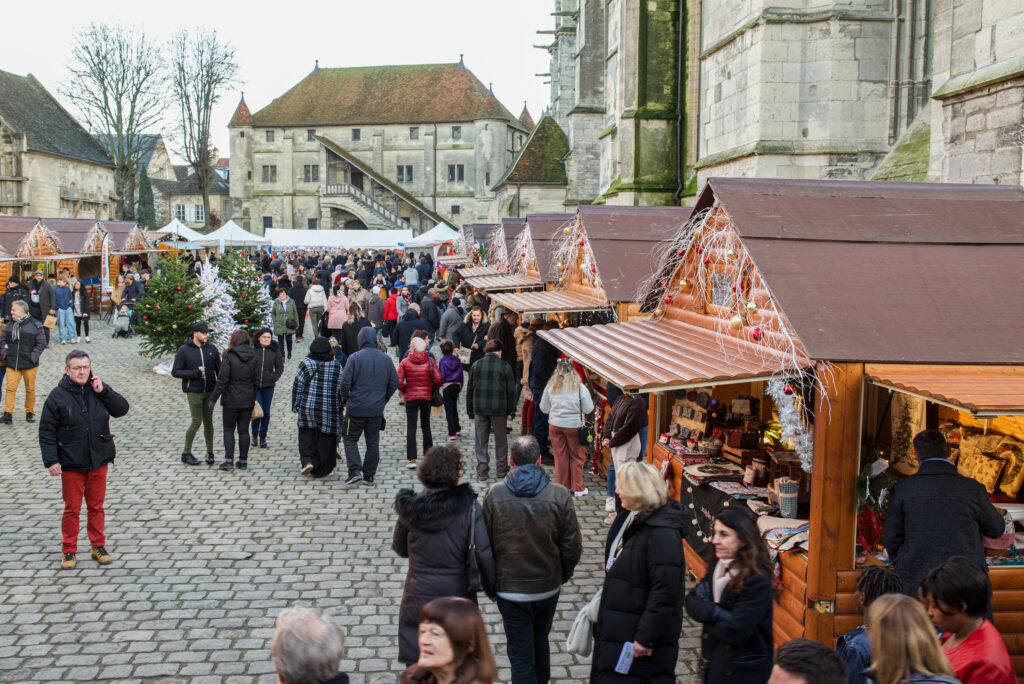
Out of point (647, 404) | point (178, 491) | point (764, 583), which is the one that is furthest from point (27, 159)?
point (764, 583)

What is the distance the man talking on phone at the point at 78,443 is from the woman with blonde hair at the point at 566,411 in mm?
3913

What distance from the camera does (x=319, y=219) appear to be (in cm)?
6619

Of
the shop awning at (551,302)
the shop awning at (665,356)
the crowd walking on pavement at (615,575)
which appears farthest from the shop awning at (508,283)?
the shop awning at (665,356)

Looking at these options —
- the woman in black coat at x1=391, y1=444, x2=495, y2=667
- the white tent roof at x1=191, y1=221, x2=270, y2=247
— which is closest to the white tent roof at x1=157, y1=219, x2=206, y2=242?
the white tent roof at x1=191, y1=221, x2=270, y2=247

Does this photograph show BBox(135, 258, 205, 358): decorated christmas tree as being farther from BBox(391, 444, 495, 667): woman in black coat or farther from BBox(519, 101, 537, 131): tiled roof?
BBox(519, 101, 537, 131): tiled roof

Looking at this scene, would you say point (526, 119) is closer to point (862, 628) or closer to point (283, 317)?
point (283, 317)

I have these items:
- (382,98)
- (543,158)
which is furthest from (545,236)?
(382,98)

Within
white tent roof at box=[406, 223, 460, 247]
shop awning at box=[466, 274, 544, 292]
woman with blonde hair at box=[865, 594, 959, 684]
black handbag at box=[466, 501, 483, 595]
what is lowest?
black handbag at box=[466, 501, 483, 595]

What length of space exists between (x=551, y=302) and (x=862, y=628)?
7.37 m

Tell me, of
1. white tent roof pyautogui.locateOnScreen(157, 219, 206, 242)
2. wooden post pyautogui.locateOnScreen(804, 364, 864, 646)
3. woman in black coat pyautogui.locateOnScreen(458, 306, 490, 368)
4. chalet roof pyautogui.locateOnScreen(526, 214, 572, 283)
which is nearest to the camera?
wooden post pyautogui.locateOnScreen(804, 364, 864, 646)

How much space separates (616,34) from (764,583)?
19907 mm

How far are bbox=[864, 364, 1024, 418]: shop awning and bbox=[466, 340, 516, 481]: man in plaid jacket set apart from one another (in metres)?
5.06

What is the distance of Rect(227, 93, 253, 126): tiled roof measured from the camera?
69.0m

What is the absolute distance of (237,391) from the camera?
9.91m
